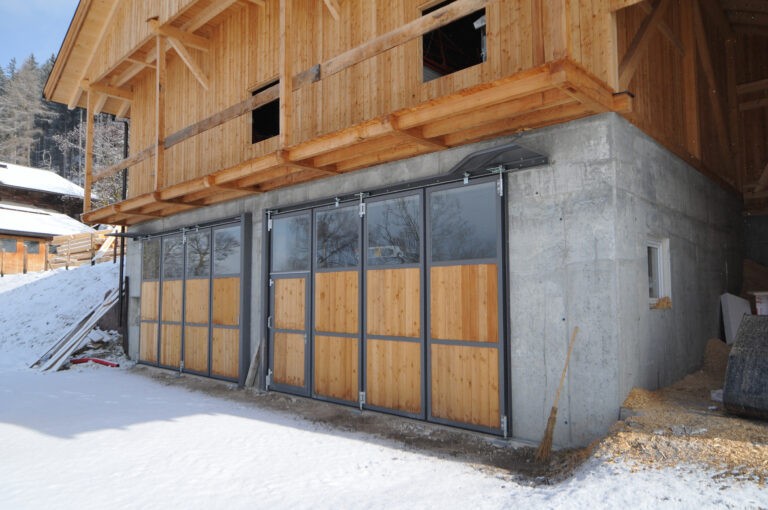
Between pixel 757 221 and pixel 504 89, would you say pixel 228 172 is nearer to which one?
pixel 504 89

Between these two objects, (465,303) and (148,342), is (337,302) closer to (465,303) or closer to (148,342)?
(465,303)

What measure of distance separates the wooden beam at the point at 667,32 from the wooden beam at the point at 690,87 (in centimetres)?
19

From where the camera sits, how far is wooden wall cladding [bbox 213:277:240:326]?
10.1m

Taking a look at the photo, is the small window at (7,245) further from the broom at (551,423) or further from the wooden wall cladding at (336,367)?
the broom at (551,423)

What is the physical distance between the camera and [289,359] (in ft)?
29.0

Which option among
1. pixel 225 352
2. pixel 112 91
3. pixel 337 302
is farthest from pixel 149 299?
pixel 337 302

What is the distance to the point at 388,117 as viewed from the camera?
5.87 meters

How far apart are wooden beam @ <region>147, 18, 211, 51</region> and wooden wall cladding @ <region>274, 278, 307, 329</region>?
556 cm

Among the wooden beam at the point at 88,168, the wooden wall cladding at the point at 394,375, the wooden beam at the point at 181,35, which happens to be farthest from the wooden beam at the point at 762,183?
the wooden beam at the point at 88,168

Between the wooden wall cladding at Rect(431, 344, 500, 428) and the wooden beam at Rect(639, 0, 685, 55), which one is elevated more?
the wooden beam at Rect(639, 0, 685, 55)

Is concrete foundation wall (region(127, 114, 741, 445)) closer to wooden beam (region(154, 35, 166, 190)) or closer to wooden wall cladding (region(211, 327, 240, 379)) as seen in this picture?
wooden wall cladding (region(211, 327, 240, 379))

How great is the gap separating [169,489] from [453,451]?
2.88 metres

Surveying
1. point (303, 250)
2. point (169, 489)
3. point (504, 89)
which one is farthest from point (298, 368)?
point (504, 89)

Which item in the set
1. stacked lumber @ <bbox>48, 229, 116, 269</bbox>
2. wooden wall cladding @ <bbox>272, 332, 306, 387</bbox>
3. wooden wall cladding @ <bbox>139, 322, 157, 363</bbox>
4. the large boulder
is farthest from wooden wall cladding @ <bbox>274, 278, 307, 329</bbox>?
stacked lumber @ <bbox>48, 229, 116, 269</bbox>
